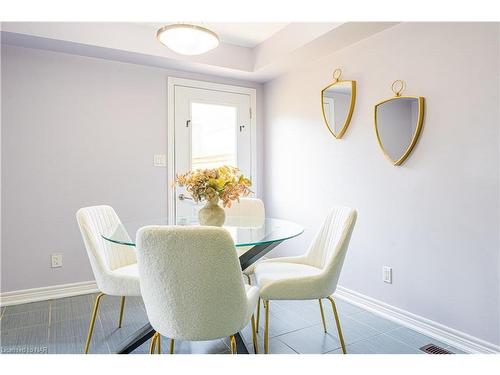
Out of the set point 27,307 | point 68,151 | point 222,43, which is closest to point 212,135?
point 222,43

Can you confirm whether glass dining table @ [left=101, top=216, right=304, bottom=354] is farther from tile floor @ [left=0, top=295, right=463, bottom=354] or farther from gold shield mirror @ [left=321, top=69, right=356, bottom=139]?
gold shield mirror @ [left=321, top=69, right=356, bottom=139]

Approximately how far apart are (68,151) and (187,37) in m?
1.68

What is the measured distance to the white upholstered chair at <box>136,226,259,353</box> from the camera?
127cm

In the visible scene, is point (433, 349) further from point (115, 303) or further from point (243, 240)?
point (115, 303)

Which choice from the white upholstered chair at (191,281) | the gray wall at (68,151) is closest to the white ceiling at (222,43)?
the gray wall at (68,151)

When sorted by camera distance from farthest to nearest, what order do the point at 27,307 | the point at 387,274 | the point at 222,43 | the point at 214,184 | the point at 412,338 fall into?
the point at 222,43, the point at 27,307, the point at 387,274, the point at 412,338, the point at 214,184

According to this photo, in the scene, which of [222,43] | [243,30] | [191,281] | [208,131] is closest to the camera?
[191,281]

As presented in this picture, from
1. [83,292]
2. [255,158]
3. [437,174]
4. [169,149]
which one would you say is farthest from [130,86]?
[437,174]

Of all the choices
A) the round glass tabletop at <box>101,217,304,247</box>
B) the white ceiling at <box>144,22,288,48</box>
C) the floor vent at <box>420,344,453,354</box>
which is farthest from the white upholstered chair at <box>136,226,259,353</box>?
the white ceiling at <box>144,22,288,48</box>

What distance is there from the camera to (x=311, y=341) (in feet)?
7.14

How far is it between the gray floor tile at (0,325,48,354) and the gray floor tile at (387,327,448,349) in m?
2.16

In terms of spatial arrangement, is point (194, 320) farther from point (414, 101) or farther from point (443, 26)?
point (443, 26)

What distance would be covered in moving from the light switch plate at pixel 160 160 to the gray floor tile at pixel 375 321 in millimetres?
2190

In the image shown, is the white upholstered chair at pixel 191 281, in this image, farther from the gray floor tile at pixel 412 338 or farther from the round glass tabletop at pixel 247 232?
the gray floor tile at pixel 412 338
